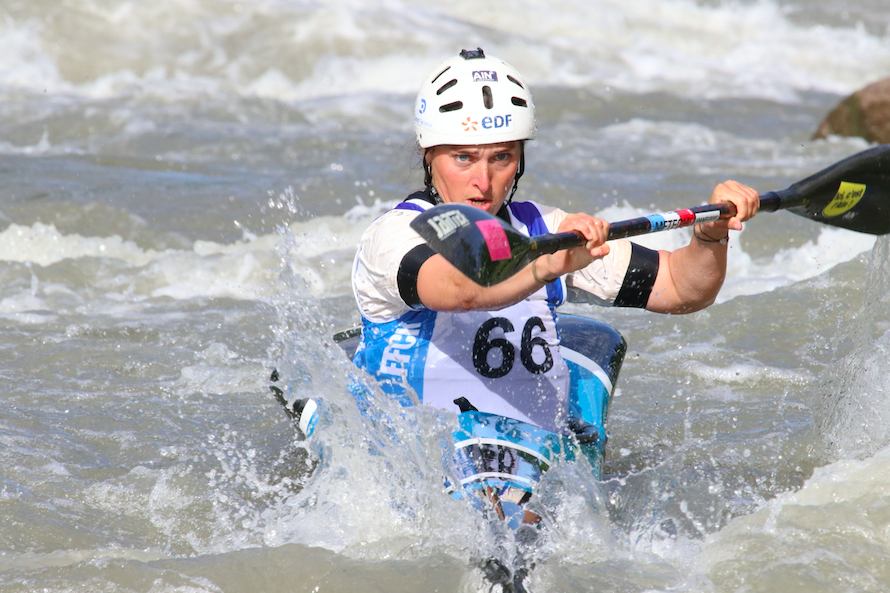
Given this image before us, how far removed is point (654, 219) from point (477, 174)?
0.60 metres

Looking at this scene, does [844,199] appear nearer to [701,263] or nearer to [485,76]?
[701,263]

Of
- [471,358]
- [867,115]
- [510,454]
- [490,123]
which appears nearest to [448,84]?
[490,123]

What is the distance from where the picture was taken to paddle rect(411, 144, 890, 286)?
2.54m

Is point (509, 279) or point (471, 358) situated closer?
point (509, 279)

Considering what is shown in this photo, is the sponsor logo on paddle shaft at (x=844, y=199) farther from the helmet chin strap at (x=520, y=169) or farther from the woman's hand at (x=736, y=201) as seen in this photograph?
the helmet chin strap at (x=520, y=169)

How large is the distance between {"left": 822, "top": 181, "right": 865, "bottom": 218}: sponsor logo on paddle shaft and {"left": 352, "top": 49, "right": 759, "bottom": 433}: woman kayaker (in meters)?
0.69

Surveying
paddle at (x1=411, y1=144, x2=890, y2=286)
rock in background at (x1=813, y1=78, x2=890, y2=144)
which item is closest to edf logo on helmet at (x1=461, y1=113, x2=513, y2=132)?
paddle at (x1=411, y1=144, x2=890, y2=286)

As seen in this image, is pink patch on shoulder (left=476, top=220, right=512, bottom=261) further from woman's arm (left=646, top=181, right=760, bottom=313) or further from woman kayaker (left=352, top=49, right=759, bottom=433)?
woman's arm (left=646, top=181, right=760, bottom=313)

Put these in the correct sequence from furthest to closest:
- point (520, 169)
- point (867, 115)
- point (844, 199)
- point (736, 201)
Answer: point (867, 115) < point (844, 199) < point (520, 169) < point (736, 201)

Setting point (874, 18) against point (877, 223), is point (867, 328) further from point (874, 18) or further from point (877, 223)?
point (874, 18)

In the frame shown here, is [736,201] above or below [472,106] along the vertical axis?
below

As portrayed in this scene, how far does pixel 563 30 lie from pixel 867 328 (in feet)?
55.9

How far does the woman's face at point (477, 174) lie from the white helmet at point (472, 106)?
0.13ft

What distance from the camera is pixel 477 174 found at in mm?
3154
